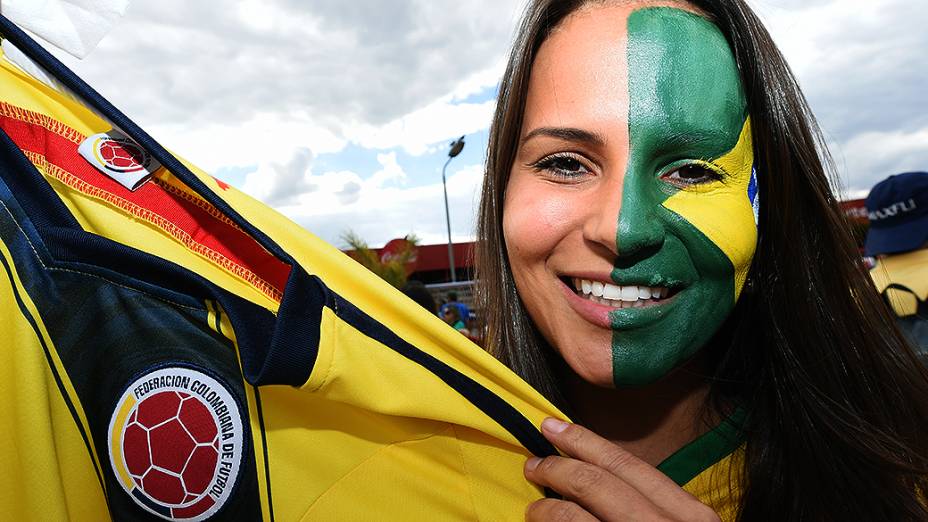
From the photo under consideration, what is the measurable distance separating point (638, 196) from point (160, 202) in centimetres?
80

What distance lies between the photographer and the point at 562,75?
1.25 metres

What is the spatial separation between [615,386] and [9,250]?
1.00 m

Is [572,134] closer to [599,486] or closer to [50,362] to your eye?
[599,486]

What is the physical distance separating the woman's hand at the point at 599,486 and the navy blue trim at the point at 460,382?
0.11 feet

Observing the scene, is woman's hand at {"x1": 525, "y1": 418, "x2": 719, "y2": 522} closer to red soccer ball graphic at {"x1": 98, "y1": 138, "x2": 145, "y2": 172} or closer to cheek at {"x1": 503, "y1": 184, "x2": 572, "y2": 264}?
cheek at {"x1": 503, "y1": 184, "x2": 572, "y2": 264}

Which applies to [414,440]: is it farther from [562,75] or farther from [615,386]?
[562,75]

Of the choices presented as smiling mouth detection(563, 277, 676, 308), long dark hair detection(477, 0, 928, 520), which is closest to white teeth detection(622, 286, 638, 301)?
smiling mouth detection(563, 277, 676, 308)

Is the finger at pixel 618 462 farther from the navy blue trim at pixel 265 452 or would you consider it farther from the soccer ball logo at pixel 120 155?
the soccer ball logo at pixel 120 155

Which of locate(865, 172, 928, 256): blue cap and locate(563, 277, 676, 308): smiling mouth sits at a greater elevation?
locate(865, 172, 928, 256): blue cap

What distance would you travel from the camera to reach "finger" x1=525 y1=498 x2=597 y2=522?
1.03 m

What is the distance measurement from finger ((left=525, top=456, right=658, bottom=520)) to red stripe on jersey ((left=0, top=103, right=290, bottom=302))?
0.55 meters

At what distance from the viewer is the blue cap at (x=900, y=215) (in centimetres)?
337

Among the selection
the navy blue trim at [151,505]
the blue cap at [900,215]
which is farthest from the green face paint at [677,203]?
the blue cap at [900,215]

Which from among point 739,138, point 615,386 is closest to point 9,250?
point 615,386
